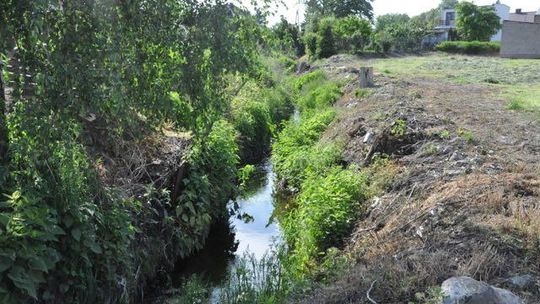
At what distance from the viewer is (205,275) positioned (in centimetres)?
947

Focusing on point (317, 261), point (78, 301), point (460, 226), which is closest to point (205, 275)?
point (317, 261)

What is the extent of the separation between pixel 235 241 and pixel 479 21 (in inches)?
2167

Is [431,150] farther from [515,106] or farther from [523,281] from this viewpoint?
[515,106]

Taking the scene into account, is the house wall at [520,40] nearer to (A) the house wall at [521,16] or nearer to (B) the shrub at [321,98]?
(B) the shrub at [321,98]

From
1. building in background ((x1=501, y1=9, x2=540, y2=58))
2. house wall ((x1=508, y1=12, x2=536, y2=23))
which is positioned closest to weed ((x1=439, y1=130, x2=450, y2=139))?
building in background ((x1=501, y1=9, x2=540, y2=58))

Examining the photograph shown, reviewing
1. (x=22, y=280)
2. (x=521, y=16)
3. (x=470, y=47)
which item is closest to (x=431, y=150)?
(x=22, y=280)

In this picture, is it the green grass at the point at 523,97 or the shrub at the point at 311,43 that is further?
the shrub at the point at 311,43

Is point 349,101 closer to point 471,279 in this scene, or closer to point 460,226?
point 460,226

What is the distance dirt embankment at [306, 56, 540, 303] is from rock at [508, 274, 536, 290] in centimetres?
1

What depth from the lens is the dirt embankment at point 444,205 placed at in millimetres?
5832

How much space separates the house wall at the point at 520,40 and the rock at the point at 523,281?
4420cm

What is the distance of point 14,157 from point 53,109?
94cm

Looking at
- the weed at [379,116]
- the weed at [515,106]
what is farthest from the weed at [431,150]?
the weed at [515,106]

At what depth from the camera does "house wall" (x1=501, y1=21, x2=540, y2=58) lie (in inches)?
1774
